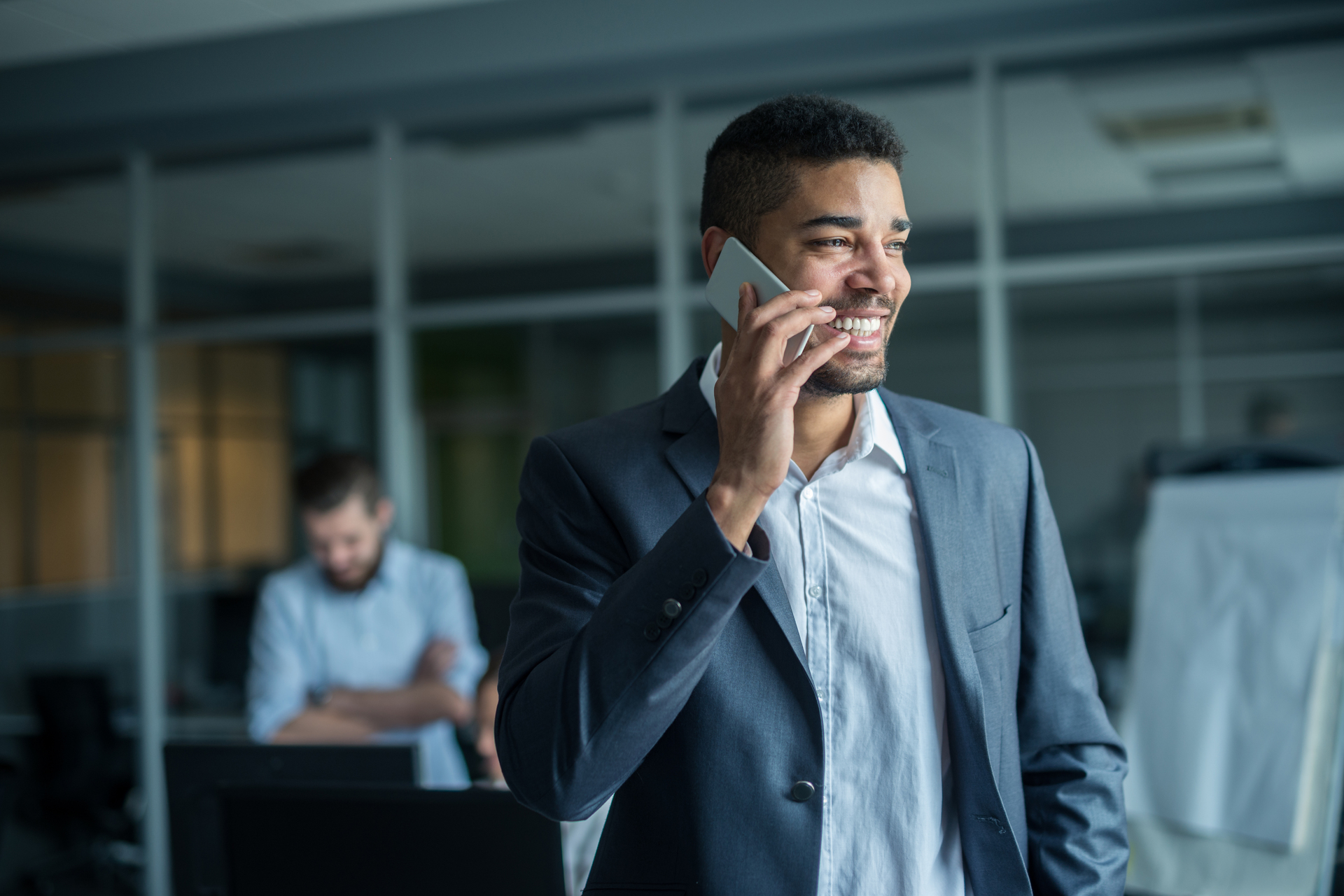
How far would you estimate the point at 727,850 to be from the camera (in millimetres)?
1142

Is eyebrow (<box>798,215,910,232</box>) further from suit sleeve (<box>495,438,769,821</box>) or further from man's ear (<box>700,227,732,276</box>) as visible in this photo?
suit sleeve (<box>495,438,769,821</box>)

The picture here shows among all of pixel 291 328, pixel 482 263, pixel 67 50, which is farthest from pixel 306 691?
pixel 482 263

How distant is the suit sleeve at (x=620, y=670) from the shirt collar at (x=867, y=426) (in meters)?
0.23

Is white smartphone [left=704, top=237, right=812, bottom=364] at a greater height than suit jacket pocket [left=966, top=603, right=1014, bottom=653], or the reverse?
white smartphone [left=704, top=237, right=812, bottom=364]

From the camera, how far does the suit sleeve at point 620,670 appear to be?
3.43 feet

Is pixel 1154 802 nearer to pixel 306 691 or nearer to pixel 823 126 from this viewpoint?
pixel 306 691

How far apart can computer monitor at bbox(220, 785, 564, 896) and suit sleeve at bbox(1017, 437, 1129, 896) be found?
566 mm

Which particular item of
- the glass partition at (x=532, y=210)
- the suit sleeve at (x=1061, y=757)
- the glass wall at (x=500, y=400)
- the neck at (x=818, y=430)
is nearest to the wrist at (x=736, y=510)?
the neck at (x=818, y=430)

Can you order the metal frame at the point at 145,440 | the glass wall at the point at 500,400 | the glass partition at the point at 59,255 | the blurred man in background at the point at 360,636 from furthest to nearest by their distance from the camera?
the glass wall at the point at 500,400
the glass partition at the point at 59,255
the metal frame at the point at 145,440
the blurred man in background at the point at 360,636

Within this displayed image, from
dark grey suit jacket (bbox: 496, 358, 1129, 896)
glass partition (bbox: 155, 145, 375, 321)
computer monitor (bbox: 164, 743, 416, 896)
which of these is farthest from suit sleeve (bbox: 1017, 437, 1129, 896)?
glass partition (bbox: 155, 145, 375, 321)

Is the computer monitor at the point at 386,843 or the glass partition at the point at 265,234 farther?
the glass partition at the point at 265,234

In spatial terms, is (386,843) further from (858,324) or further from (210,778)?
(858,324)

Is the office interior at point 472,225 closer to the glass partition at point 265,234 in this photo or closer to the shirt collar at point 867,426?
the glass partition at point 265,234

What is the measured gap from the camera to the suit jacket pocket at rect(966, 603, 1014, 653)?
1.21m
